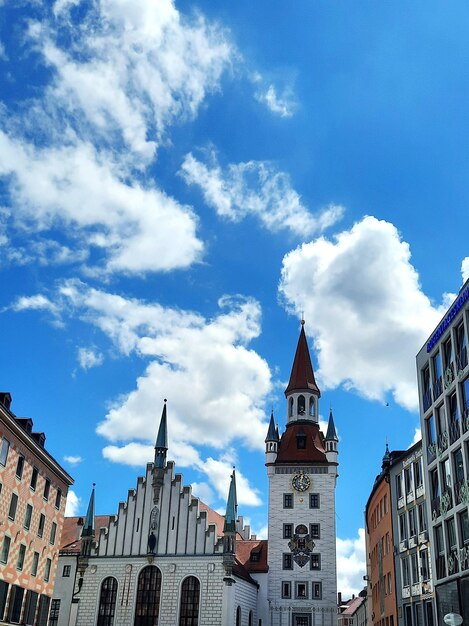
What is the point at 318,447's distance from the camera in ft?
235

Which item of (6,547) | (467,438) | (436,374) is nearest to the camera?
(467,438)

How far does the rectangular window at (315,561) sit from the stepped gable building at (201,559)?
0.10m

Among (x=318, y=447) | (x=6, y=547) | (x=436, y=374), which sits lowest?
(x=6, y=547)

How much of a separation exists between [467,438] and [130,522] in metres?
42.6

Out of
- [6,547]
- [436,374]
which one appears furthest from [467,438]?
[6,547]

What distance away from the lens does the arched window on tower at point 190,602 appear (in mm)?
59456

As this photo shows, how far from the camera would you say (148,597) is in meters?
61.6

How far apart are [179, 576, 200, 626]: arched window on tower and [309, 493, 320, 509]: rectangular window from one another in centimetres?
1405

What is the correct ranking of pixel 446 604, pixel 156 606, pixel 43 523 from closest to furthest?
1. pixel 446 604
2. pixel 43 523
3. pixel 156 606

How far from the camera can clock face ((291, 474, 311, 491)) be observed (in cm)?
6894

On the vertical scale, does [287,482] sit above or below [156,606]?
above

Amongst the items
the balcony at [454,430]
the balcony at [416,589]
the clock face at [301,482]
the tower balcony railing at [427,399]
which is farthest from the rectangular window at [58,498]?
the balcony at [454,430]

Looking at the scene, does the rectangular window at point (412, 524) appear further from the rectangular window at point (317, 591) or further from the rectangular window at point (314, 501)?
the rectangular window at point (314, 501)

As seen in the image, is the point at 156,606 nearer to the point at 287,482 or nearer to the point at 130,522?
the point at 130,522
